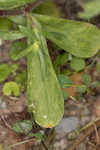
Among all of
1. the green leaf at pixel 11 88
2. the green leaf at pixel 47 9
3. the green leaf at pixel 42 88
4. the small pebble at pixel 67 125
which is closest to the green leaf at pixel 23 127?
the green leaf at pixel 42 88

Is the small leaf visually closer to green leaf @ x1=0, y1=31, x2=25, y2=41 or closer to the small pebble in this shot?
the small pebble

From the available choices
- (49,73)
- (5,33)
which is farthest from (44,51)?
(5,33)

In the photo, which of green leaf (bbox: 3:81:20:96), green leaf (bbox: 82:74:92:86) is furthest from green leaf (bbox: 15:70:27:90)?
green leaf (bbox: 82:74:92:86)

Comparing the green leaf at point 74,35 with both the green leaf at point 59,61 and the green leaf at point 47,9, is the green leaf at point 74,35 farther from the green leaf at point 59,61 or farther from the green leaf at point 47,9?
the green leaf at point 47,9

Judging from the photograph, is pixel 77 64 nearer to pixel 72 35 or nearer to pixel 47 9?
pixel 72 35

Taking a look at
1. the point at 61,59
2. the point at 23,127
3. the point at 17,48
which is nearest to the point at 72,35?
the point at 61,59

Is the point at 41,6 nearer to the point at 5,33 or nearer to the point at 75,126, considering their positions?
the point at 5,33
